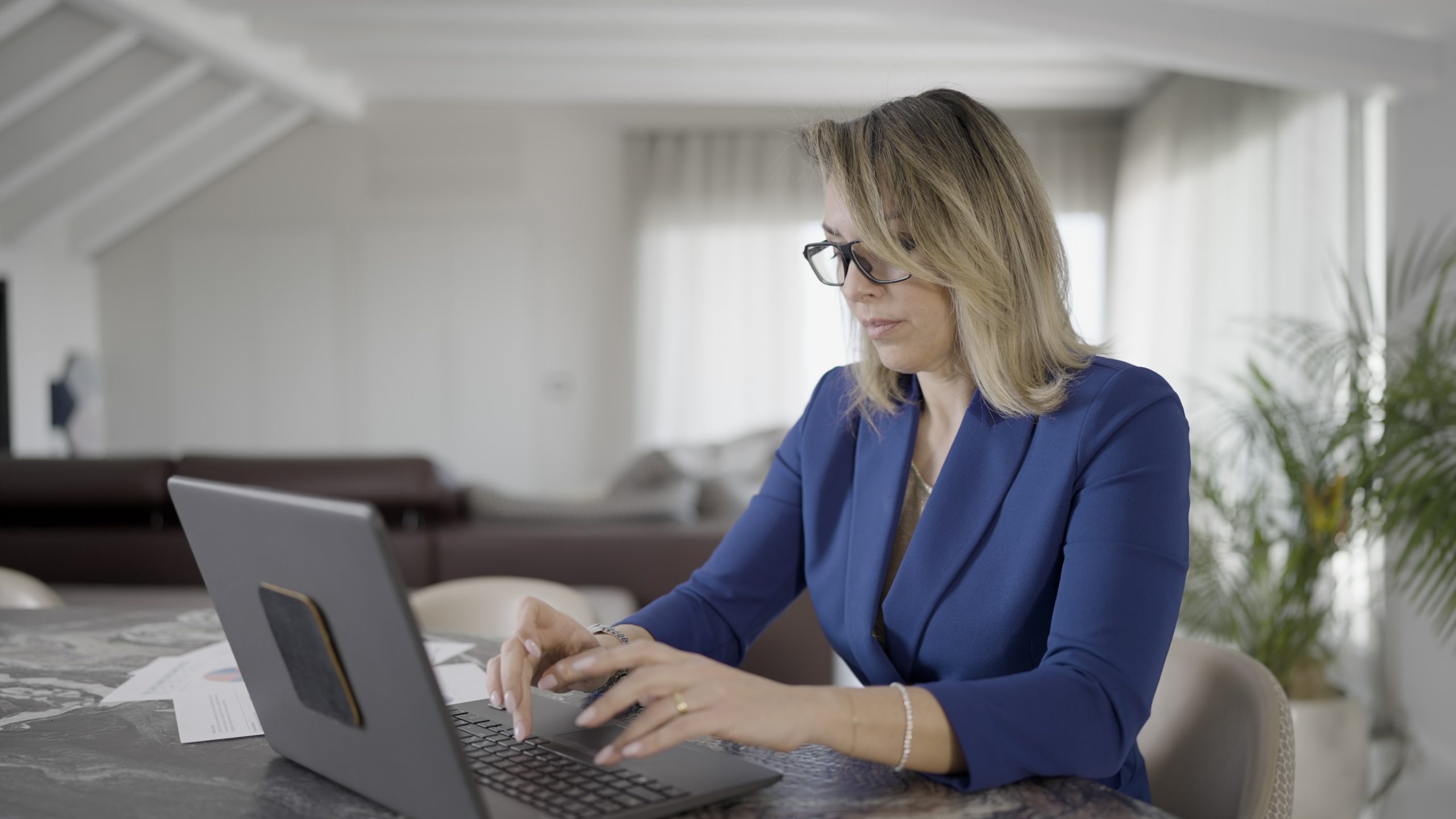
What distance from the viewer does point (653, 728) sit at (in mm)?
754

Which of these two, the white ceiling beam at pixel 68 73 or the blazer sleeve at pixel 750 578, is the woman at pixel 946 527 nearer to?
the blazer sleeve at pixel 750 578

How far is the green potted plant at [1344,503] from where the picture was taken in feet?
7.52

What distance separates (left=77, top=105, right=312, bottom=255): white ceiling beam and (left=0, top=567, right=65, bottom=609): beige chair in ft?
17.4

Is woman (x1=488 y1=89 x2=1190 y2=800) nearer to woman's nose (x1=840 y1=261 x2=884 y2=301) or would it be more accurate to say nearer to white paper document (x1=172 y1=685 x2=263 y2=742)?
woman's nose (x1=840 y1=261 x2=884 y2=301)

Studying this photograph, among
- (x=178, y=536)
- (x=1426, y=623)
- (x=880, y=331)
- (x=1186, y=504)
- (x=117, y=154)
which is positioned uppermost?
(x=117, y=154)

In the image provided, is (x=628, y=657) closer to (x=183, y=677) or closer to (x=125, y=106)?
(x=183, y=677)

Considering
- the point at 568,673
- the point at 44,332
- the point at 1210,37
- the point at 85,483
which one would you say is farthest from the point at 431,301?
the point at 568,673

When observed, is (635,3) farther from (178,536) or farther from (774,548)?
(774,548)

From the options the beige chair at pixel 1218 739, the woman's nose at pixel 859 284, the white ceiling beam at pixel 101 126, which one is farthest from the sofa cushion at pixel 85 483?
the white ceiling beam at pixel 101 126

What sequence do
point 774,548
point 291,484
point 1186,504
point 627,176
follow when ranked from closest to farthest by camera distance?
point 1186,504
point 774,548
point 291,484
point 627,176

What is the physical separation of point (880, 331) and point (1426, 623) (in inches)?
97.3

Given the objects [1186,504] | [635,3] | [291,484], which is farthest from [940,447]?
[635,3]

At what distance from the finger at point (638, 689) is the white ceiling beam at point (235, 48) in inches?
188

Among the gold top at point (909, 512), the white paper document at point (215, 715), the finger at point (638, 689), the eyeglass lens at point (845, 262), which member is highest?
the eyeglass lens at point (845, 262)
